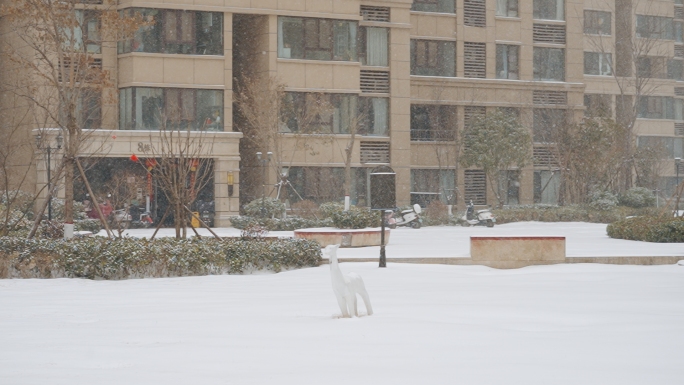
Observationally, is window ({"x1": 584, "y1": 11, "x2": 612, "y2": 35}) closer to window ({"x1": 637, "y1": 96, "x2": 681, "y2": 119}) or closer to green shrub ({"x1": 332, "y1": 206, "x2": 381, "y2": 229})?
window ({"x1": 637, "y1": 96, "x2": 681, "y2": 119})

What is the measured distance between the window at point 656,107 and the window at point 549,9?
13412 millimetres

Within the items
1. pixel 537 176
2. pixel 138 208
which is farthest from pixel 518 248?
pixel 537 176

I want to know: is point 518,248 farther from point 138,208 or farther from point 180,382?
point 138,208

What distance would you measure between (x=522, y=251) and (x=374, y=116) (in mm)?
26321

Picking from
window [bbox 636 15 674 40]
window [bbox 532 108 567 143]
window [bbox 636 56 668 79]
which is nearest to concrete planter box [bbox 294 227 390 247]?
window [bbox 532 108 567 143]

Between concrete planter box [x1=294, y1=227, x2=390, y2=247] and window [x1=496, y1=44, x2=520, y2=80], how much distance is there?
27.9m

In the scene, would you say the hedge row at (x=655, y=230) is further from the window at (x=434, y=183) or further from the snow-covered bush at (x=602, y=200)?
the window at (x=434, y=183)

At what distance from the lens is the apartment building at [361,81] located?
41250 mm

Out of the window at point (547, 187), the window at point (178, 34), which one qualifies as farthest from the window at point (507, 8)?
the window at point (178, 34)

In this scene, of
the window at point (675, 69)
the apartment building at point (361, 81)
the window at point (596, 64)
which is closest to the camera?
the apartment building at point (361, 81)

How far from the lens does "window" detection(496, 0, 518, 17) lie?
53969 mm

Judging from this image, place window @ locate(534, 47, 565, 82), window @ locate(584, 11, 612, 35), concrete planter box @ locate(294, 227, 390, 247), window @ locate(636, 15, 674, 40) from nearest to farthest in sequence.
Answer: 1. concrete planter box @ locate(294, 227, 390, 247)
2. window @ locate(534, 47, 565, 82)
3. window @ locate(584, 11, 612, 35)
4. window @ locate(636, 15, 674, 40)

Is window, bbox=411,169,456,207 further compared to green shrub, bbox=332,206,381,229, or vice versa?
window, bbox=411,169,456,207

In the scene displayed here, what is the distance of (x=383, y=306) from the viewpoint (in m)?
14.9
